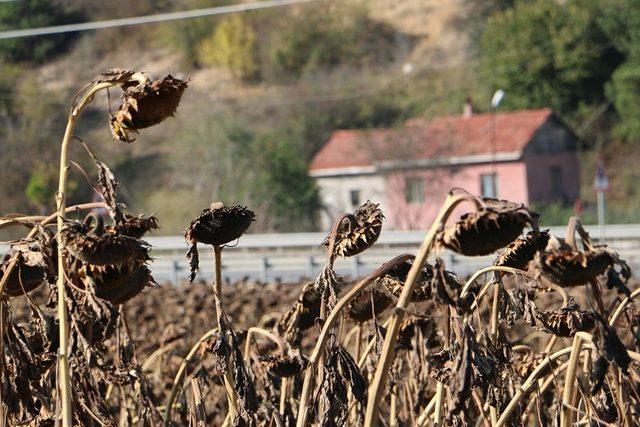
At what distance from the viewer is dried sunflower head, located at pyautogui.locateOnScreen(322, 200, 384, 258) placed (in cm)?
273

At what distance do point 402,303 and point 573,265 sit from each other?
294 mm

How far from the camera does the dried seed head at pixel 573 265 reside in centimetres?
211

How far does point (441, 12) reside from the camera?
73.7m

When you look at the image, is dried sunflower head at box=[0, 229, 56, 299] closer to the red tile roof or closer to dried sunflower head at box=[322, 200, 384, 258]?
dried sunflower head at box=[322, 200, 384, 258]

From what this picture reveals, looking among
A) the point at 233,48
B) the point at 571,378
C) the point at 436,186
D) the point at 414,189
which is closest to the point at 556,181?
the point at 436,186

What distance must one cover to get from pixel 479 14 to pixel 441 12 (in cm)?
845

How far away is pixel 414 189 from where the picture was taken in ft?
149

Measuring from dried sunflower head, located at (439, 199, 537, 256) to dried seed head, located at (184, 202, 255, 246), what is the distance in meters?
0.88

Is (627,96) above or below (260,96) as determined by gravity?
below

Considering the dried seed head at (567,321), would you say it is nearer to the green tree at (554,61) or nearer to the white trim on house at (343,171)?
the white trim on house at (343,171)

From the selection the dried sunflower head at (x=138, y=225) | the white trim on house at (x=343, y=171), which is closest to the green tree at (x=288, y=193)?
the white trim on house at (x=343, y=171)

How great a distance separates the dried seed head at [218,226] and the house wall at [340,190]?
44.2m

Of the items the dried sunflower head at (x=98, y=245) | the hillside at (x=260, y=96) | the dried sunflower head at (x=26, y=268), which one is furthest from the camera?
the hillside at (x=260, y=96)

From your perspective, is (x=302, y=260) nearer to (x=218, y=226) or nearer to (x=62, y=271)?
(x=218, y=226)
